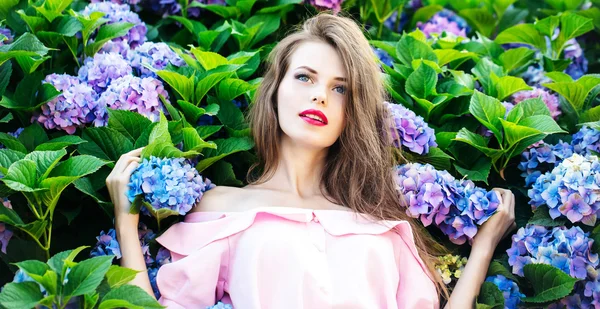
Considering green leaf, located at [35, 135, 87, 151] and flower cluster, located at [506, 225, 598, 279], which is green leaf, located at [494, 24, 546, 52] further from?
green leaf, located at [35, 135, 87, 151]

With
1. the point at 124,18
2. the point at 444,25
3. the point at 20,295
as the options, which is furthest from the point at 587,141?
the point at 20,295

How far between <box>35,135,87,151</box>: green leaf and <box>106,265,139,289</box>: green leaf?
53cm

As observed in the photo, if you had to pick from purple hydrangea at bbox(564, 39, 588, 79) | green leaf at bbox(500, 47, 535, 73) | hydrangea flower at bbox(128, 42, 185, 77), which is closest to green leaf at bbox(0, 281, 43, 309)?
hydrangea flower at bbox(128, 42, 185, 77)

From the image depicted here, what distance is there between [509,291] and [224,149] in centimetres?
100

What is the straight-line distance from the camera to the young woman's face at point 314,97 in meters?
A: 2.52

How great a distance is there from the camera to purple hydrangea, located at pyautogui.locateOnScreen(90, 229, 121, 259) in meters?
2.40

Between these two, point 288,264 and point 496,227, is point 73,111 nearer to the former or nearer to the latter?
point 288,264

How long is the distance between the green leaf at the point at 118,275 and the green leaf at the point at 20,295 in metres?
0.18

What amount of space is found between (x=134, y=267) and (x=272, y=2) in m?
1.43

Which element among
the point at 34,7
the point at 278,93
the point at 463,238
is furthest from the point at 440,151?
the point at 34,7

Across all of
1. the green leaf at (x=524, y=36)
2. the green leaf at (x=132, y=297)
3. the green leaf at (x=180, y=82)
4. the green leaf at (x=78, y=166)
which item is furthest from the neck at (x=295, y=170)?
the green leaf at (x=524, y=36)

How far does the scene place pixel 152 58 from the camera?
113 inches

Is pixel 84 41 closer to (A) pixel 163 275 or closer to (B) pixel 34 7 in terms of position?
(B) pixel 34 7

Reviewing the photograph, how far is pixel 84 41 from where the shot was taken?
2.91m
